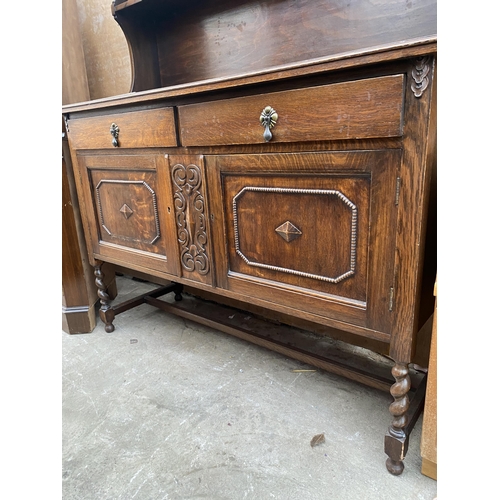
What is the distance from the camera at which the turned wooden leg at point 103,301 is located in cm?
200

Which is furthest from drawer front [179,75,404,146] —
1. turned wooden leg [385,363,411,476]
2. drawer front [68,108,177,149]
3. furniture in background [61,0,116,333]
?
furniture in background [61,0,116,333]

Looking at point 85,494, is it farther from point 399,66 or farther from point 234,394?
point 399,66

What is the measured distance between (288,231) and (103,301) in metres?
1.35

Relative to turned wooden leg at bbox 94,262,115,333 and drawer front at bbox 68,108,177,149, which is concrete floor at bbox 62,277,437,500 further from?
drawer front at bbox 68,108,177,149

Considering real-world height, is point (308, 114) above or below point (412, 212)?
above

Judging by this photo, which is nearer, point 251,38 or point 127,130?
point 127,130

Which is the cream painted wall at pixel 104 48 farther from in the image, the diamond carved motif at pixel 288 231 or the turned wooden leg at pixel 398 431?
the turned wooden leg at pixel 398 431

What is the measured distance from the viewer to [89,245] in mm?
1933

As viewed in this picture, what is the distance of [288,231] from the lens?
3.78 feet

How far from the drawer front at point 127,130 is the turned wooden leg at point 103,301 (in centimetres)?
67

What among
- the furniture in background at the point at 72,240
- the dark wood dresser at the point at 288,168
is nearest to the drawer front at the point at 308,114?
the dark wood dresser at the point at 288,168

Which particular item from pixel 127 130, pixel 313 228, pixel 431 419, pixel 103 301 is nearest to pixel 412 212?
pixel 313 228

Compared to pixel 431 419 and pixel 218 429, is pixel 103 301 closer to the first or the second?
pixel 218 429
